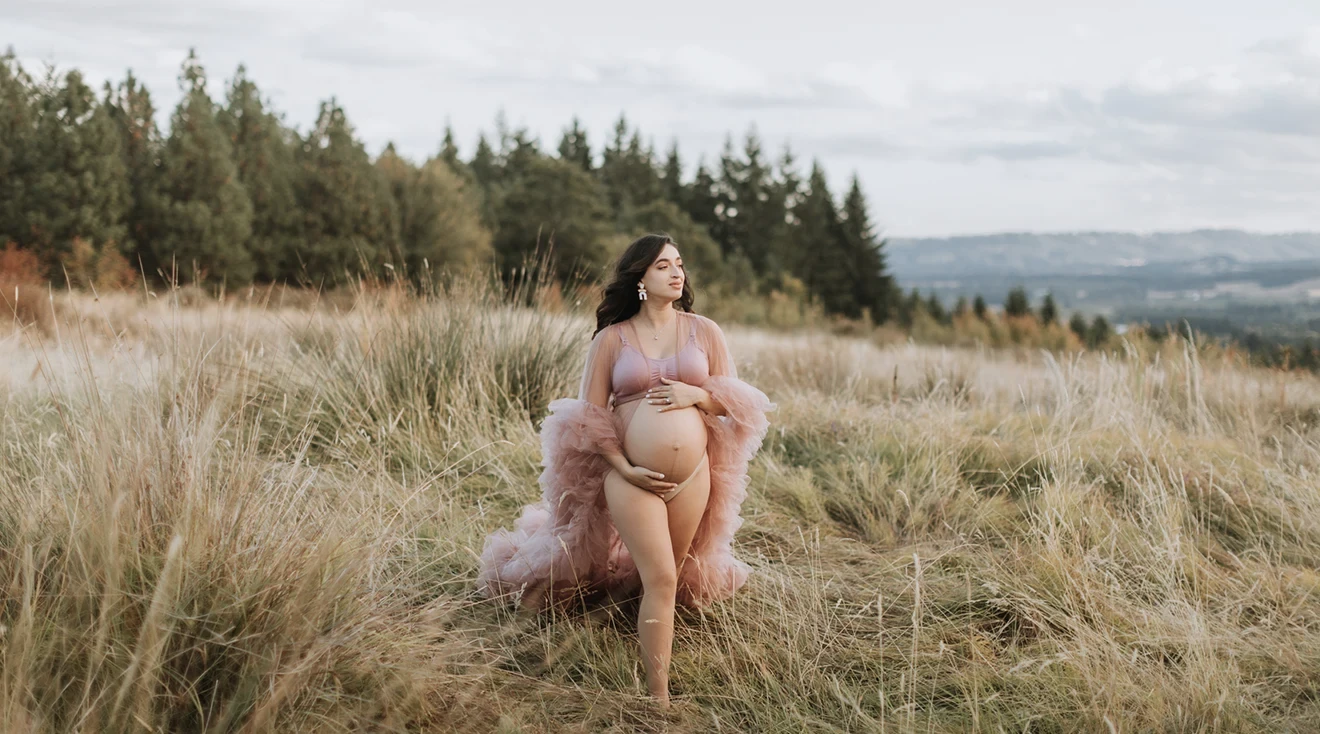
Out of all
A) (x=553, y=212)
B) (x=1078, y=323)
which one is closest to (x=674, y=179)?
(x=553, y=212)

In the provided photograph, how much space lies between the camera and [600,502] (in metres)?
3.50

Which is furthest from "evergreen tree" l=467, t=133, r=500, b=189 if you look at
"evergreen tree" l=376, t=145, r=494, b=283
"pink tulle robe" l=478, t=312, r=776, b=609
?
"pink tulle robe" l=478, t=312, r=776, b=609

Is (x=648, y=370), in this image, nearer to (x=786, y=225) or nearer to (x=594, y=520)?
(x=594, y=520)

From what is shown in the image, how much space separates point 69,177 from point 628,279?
76.5 ft

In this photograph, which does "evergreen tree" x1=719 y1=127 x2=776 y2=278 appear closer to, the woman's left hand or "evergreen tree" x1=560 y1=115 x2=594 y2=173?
"evergreen tree" x1=560 y1=115 x2=594 y2=173

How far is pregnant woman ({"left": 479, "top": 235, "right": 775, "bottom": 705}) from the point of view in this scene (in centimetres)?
323

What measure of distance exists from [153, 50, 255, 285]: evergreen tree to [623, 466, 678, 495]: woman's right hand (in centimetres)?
2368

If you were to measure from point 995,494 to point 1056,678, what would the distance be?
7.44ft

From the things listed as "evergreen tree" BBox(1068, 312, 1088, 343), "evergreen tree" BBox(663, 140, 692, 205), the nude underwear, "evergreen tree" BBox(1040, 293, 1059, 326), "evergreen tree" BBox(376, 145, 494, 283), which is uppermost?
"evergreen tree" BBox(663, 140, 692, 205)

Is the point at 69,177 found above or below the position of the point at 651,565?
above

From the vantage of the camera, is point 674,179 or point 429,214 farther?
point 674,179

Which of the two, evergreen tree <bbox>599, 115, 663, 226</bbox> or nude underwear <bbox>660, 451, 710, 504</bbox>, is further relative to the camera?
evergreen tree <bbox>599, 115, 663, 226</bbox>

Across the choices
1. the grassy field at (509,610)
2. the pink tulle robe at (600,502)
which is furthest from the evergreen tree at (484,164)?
the pink tulle robe at (600,502)

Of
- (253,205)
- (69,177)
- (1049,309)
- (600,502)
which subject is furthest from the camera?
(1049,309)
